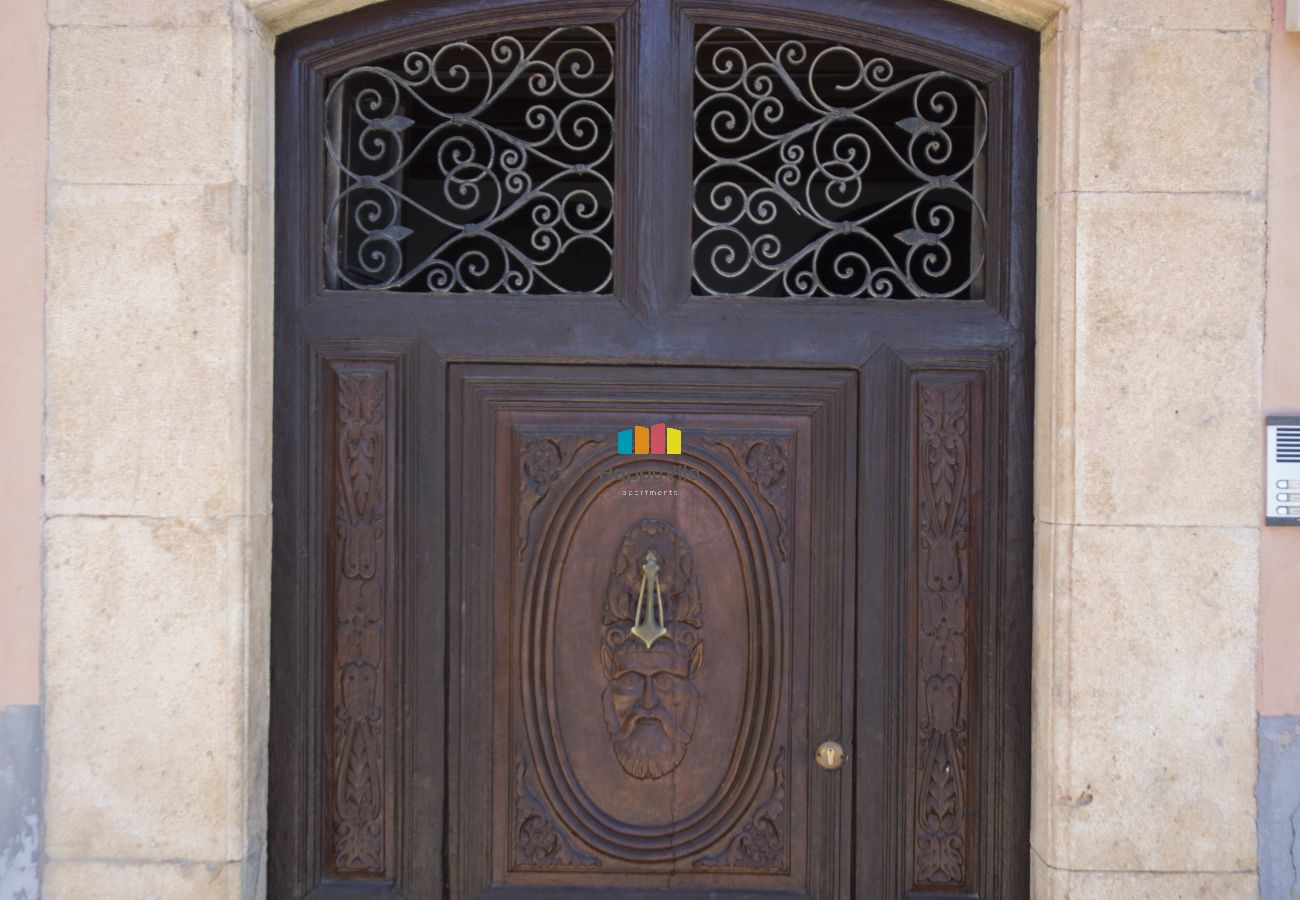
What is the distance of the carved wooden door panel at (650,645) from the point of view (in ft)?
10.9

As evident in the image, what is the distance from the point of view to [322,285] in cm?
331

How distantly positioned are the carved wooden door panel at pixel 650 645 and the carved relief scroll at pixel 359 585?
233 mm

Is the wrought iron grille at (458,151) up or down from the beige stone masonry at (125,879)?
up

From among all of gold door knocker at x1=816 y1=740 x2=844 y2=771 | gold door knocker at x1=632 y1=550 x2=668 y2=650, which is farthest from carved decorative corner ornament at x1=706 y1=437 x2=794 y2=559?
gold door knocker at x1=816 y1=740 x2=844 y2=771

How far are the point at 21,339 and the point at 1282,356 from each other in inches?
135

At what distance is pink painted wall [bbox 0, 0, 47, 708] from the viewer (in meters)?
3.07

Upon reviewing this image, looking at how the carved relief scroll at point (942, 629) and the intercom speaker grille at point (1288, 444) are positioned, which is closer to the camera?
the intercom speaker grille at point (1288, 444)

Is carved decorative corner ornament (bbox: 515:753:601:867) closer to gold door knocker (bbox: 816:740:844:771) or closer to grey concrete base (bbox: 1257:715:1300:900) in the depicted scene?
gold door knocker (bbox: 816:740:844:771)

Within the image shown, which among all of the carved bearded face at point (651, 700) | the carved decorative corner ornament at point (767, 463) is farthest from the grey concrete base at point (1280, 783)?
the carved bearded face at point (651, 700)

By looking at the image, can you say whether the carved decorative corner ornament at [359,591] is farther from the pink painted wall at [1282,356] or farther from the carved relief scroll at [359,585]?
the pink painted wall at [1282,356]

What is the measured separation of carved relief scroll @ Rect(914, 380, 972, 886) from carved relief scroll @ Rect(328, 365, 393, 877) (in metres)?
1.57

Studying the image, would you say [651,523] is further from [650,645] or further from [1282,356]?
[1282,356]

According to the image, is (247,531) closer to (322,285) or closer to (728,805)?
(322,285)

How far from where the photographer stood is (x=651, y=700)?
3330 millimetres
